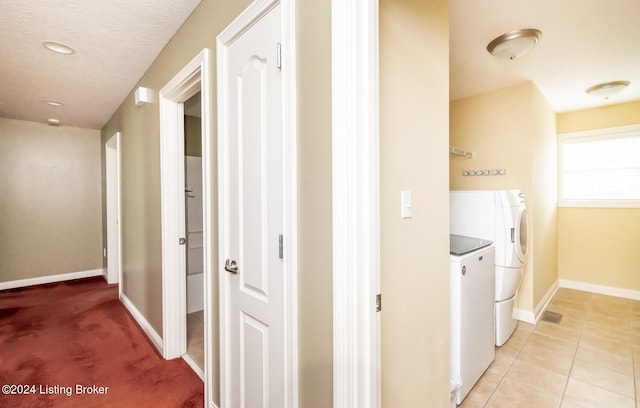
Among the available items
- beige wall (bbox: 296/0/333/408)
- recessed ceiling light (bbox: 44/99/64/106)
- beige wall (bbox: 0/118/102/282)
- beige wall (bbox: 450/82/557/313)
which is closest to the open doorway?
recessed ceiling light (bbox: 44/99/64/106)

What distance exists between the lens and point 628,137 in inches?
140

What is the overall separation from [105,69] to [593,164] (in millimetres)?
5806

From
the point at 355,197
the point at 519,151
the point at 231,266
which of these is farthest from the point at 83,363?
the point at 519,151

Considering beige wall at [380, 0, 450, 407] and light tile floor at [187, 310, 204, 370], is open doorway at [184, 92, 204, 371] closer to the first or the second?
light tile floor at [187, 310, 204, 370]

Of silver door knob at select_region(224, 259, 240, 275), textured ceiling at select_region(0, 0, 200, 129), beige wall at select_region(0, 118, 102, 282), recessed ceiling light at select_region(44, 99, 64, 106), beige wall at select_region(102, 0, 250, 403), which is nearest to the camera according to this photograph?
silver door knob at select_region(224, 259, 240, 275)

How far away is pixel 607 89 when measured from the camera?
9.89 ft

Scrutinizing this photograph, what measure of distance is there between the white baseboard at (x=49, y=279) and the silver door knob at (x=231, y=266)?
478cm

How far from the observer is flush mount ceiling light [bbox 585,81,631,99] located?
2.95m

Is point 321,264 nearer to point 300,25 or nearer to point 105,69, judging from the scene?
point 300,25

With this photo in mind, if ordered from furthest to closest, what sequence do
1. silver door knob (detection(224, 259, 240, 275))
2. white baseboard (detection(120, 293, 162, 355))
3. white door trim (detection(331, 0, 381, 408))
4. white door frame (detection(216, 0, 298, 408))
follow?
1. white baseboard (detection(120, 293, 162, 355))
2. silver door knob (detection(224, 259, 240, 275))
3. white door frame (detection(216, 0, 298, 408))
4. white door trim (detection(331, 0, 381, 408))

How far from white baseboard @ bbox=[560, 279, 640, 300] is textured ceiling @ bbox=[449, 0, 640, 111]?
2406 millimetres

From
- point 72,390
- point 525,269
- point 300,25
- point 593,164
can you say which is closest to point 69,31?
point 300,25

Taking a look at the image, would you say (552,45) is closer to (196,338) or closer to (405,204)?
→ (405,204)

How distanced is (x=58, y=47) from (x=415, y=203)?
286cm
